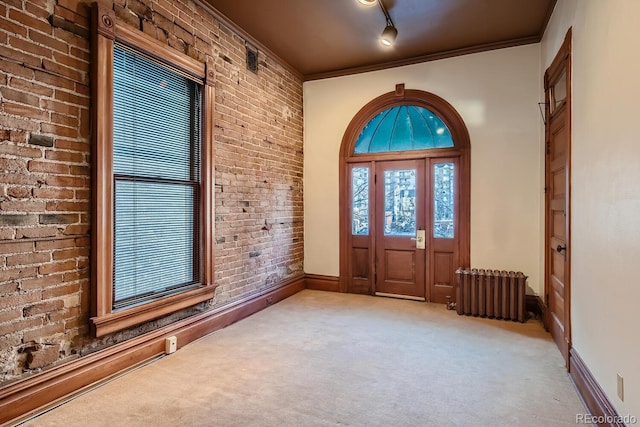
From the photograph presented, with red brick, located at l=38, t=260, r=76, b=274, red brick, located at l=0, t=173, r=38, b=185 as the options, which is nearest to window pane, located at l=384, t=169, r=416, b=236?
red brick, located at l=38, t=260, r=76, b=274

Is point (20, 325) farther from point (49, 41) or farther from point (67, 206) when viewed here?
point (49, 41)

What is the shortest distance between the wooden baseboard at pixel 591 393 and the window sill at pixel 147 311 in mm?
3159

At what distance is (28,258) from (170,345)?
137 centimetres

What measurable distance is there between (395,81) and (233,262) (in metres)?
3.37

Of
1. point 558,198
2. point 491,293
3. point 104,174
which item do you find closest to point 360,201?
point 491,293

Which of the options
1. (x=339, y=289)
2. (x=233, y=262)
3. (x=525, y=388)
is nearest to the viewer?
(x=525, y=388)

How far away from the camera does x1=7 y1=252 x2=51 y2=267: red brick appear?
2.17m

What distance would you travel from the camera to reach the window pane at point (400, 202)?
16.8 feet

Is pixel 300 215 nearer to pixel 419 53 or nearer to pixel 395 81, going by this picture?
pixel 395 81

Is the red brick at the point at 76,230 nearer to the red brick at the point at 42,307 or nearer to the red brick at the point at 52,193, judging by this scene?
the red brick at the point at 52,193

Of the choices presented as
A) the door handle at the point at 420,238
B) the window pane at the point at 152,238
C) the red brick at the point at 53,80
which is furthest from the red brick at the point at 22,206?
the door handle at the point at 420,238

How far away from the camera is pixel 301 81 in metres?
5.68

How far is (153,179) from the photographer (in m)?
3.11

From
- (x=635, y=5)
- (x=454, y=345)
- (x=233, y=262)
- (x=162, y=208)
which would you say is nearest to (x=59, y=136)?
(x=162, y=208)
